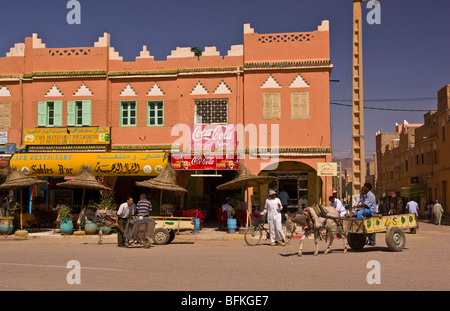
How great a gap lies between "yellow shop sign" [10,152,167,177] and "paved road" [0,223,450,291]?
352 inches

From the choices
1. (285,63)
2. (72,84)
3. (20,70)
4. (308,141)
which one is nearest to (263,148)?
(308,141)

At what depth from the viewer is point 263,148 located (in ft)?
79.4

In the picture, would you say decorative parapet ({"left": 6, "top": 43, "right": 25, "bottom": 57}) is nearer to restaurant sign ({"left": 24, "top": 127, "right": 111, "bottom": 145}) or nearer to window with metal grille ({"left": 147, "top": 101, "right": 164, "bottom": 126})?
restaurant sign ({"left": 24, "top": 127, "right": 111, "bottom": 145})

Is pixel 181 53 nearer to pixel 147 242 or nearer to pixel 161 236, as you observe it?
pixel 161 236

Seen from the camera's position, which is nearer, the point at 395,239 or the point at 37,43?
the point at 395,239

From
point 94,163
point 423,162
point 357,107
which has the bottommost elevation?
point 94,163

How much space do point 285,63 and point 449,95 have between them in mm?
22502

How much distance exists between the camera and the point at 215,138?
24.6 metres

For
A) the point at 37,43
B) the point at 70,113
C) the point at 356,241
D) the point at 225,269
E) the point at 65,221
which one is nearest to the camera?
the point at 225,269

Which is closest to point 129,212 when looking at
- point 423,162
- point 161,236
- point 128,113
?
point 161,236

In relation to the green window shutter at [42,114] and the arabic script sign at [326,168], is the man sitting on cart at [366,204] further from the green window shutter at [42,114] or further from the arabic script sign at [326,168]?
the green window shutter at [42,114]

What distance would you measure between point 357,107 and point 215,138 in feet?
24.3

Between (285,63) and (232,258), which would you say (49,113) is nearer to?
(285,63)

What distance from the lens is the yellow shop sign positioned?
23.8 metres
